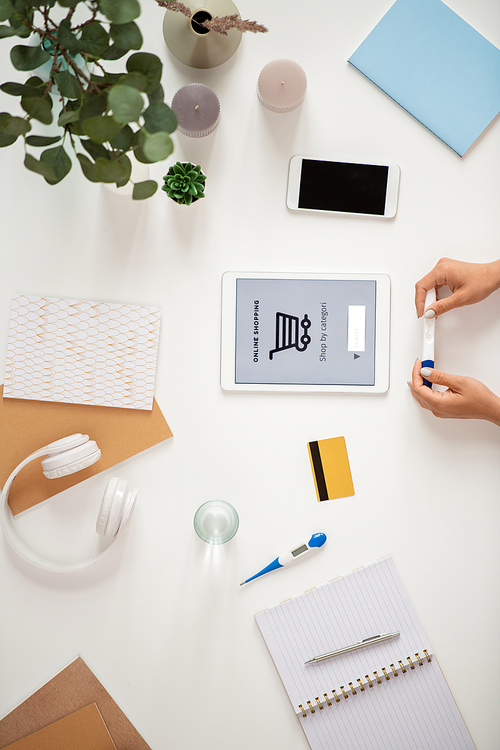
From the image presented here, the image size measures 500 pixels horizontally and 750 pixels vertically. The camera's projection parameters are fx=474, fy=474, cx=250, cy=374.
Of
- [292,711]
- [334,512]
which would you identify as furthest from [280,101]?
[292,711]

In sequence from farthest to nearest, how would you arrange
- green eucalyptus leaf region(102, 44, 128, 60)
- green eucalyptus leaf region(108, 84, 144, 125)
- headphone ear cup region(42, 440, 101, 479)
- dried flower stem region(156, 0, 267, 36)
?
headphone ear cup region(42, 440, 101, 479) → dried flower stem region(156, 0, 267, 36) → green eucalyptus leaf region(102, 44, 128, 60) → green eucalyptus leaf region(108, 84, 144, 125)

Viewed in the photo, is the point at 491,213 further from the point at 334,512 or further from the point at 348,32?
the point at 334,512

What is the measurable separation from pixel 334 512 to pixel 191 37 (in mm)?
963

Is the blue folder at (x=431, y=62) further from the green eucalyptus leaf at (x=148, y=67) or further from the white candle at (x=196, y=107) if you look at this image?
the green eucalyptus leaf at (x=148, y=67)

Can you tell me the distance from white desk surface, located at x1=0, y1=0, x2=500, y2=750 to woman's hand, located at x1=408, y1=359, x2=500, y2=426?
0.17 feet

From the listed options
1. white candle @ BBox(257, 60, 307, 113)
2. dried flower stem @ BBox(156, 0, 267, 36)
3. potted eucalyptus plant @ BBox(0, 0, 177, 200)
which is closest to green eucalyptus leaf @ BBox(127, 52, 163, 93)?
potted eucalyptus plant @ BBox(0, 0, 177, 200)

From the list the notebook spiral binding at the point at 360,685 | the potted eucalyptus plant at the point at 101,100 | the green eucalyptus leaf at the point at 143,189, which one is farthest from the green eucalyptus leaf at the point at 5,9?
the notebook spiral binding at the point at 360,685

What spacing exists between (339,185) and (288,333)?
32 centimetres

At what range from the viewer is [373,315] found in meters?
0.98

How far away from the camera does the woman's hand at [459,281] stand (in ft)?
3.09

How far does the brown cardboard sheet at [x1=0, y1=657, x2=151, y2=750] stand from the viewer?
96 cm

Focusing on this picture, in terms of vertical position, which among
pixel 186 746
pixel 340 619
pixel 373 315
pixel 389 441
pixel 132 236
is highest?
pixel 132 236

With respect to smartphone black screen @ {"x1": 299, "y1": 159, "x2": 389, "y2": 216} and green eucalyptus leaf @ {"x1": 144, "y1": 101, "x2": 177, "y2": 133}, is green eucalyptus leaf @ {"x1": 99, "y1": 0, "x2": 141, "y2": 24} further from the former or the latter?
smartphone black screen @ {"x1": 299, "y1": 159, "x2": 389, "y2": 216}

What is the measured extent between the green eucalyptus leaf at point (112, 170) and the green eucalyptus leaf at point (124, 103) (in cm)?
9
